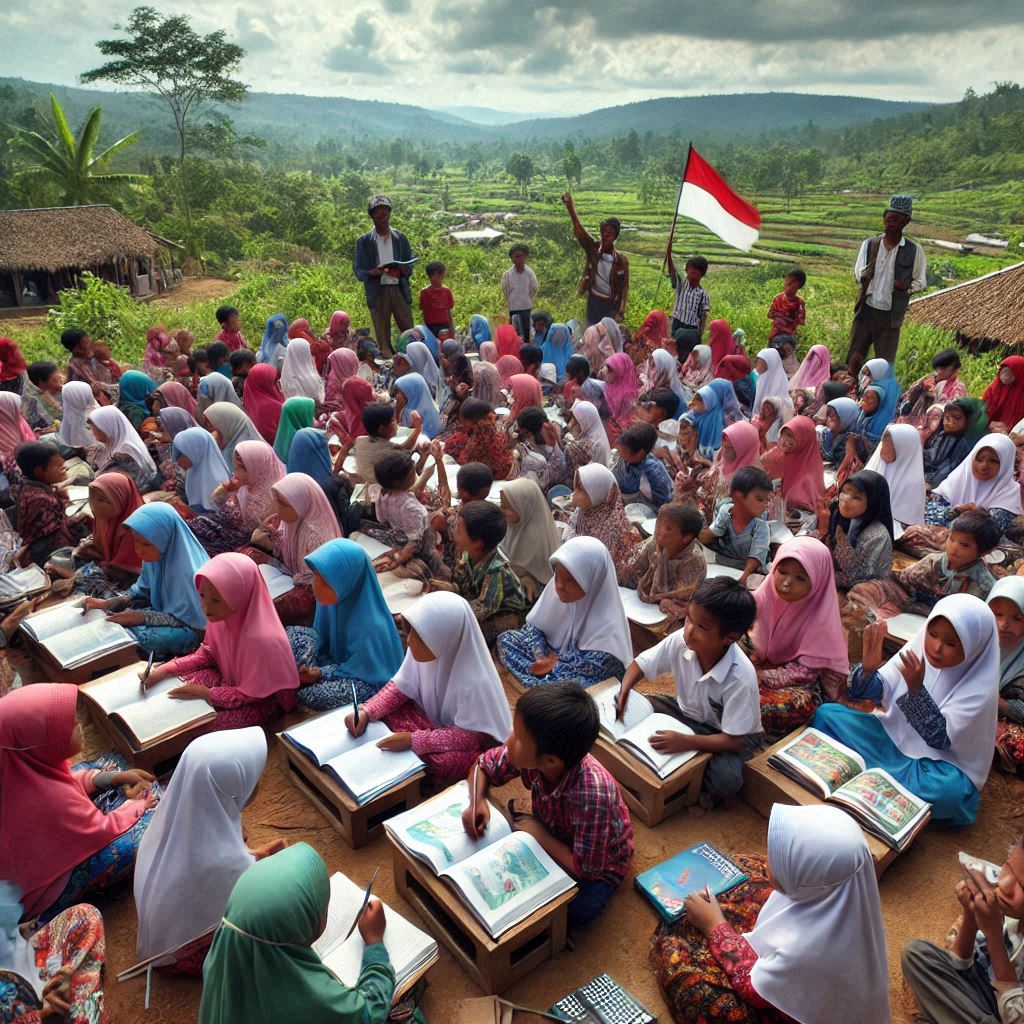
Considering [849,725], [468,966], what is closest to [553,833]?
[468,966]

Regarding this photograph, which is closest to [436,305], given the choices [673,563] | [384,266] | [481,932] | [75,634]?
[384,266]

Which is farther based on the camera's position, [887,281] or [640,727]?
[887,281]

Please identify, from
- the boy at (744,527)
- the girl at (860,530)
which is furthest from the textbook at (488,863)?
the girl at (860,530)

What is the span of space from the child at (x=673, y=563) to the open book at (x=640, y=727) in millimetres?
940

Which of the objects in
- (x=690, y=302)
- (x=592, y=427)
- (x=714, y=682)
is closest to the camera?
(x=714, y=682)

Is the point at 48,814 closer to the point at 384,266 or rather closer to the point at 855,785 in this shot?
the point at 855,785

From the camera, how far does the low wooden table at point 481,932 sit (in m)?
2.58

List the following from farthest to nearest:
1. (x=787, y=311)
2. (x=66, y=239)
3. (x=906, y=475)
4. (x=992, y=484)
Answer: (x=66, y=239) < (x=787, y=311) < (x=906, y=475) < (x=992, y=484)

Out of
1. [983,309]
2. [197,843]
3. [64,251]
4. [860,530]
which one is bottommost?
[197,843]

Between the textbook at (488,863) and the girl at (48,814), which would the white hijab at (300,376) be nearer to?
the girl at (48,814)

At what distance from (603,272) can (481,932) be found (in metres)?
9.57

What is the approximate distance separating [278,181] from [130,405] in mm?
38405

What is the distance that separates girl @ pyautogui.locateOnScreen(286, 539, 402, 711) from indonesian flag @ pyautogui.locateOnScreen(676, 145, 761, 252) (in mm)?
8193

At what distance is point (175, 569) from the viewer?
445 centimetres
